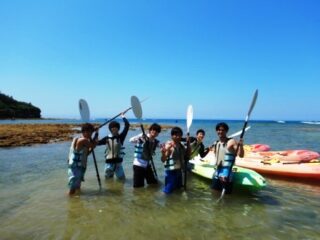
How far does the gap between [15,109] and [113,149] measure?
289 ft

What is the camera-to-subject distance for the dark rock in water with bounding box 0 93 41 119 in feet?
267

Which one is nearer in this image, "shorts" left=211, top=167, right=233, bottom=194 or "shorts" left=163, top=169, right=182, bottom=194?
"shorts" left=211, top=167, right=233, bottom=194

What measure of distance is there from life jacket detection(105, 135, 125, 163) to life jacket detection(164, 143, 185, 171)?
75.5 inches

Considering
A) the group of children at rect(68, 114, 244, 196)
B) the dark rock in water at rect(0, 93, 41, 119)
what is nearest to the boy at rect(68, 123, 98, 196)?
the group of children at rect(68, 114, 244, 196)

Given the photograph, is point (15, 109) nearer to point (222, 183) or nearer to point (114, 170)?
point (114, 170)

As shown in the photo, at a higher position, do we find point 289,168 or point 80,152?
point 80,152

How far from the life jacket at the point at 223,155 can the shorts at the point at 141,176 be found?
198cm

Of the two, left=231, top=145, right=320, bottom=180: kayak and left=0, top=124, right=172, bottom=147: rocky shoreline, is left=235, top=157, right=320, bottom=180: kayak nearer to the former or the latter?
left=231, top=145, right=320, bottom=180: kayak

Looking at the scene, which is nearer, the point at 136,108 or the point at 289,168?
the point at 136,108

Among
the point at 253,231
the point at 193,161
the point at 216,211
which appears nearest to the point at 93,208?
the point at 216,211

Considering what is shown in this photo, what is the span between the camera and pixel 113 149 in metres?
8.47

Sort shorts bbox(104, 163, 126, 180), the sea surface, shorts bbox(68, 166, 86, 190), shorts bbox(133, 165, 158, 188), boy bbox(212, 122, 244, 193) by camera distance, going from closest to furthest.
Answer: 1. the sea surface
2. boy bbox(212, 122, 244, 193)
3. shorts bbox(68, 166, 86, 190)
4. shorts bbox(133, 165, 158, 188)
5. shorts bbox(104, 163, 126, 180)

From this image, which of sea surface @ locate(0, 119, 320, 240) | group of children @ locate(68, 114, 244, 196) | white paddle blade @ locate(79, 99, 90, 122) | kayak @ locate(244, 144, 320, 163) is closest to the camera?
sea surface @ locate(0, 119, 320, 240)

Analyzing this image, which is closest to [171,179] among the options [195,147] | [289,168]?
[195,147]
